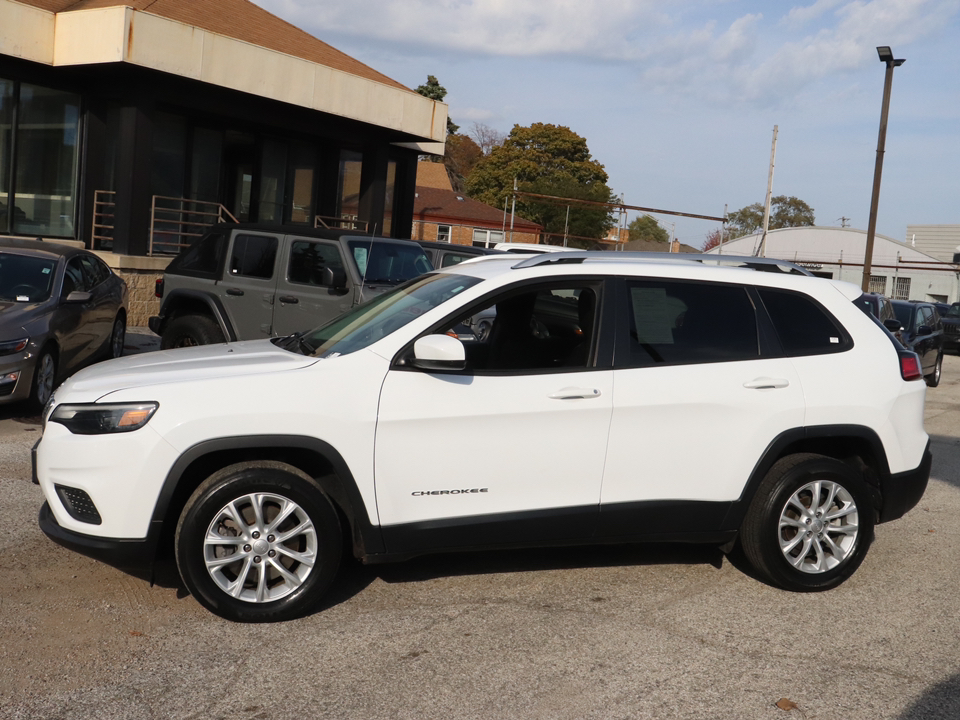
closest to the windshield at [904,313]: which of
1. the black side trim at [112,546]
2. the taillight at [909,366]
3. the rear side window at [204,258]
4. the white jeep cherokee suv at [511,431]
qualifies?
the rear side window at [204,258]

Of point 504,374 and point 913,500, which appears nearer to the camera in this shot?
point 504,374

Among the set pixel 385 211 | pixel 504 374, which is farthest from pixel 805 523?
pixel 385 211

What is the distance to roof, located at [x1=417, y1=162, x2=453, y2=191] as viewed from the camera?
5712cm

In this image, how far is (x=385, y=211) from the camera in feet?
86.5

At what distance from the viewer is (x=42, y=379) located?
924cm

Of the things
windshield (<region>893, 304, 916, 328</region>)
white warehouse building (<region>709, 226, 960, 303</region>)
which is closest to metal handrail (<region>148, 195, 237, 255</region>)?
windshield (<region>893, 304, 916, 328</region>)

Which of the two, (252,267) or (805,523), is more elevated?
(252,267)

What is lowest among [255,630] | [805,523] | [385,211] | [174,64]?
[255,630]

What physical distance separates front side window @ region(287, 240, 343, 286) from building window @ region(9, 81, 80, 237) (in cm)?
1041

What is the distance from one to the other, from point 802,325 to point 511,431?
184 centimetres

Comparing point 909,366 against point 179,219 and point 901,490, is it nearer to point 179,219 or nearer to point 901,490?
point 901,490

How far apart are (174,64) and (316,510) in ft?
50.4

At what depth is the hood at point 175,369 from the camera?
4.57m

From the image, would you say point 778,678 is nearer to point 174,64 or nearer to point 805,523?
point 805,523
